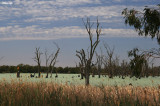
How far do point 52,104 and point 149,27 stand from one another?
14738 millimetres

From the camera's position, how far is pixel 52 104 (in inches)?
252

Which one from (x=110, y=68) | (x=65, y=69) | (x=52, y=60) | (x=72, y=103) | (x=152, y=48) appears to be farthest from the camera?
(x=65, y=69)

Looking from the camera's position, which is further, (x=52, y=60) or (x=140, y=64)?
(x=52, y=60)

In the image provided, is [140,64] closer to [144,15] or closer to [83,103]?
[144,15]

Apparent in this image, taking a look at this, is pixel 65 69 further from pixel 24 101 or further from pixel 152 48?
pixel 24 101

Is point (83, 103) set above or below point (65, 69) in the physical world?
above

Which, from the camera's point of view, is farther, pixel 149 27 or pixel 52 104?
pixel 149 27

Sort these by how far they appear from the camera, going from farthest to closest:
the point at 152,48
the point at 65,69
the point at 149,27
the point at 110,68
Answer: the point at 65,69
the point at 110,68
the point at 149,27
the point at 152,48

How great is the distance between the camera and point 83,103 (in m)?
6.47

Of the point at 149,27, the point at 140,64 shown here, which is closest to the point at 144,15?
the point at 149,27

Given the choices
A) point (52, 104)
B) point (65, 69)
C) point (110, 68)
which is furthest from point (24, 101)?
point (65, 69)

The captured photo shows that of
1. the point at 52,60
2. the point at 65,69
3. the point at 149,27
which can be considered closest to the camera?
the point at 149,27

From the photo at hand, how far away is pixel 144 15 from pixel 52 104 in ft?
48.1

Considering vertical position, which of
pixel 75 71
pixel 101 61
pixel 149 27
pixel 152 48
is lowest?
pixel 75 71
